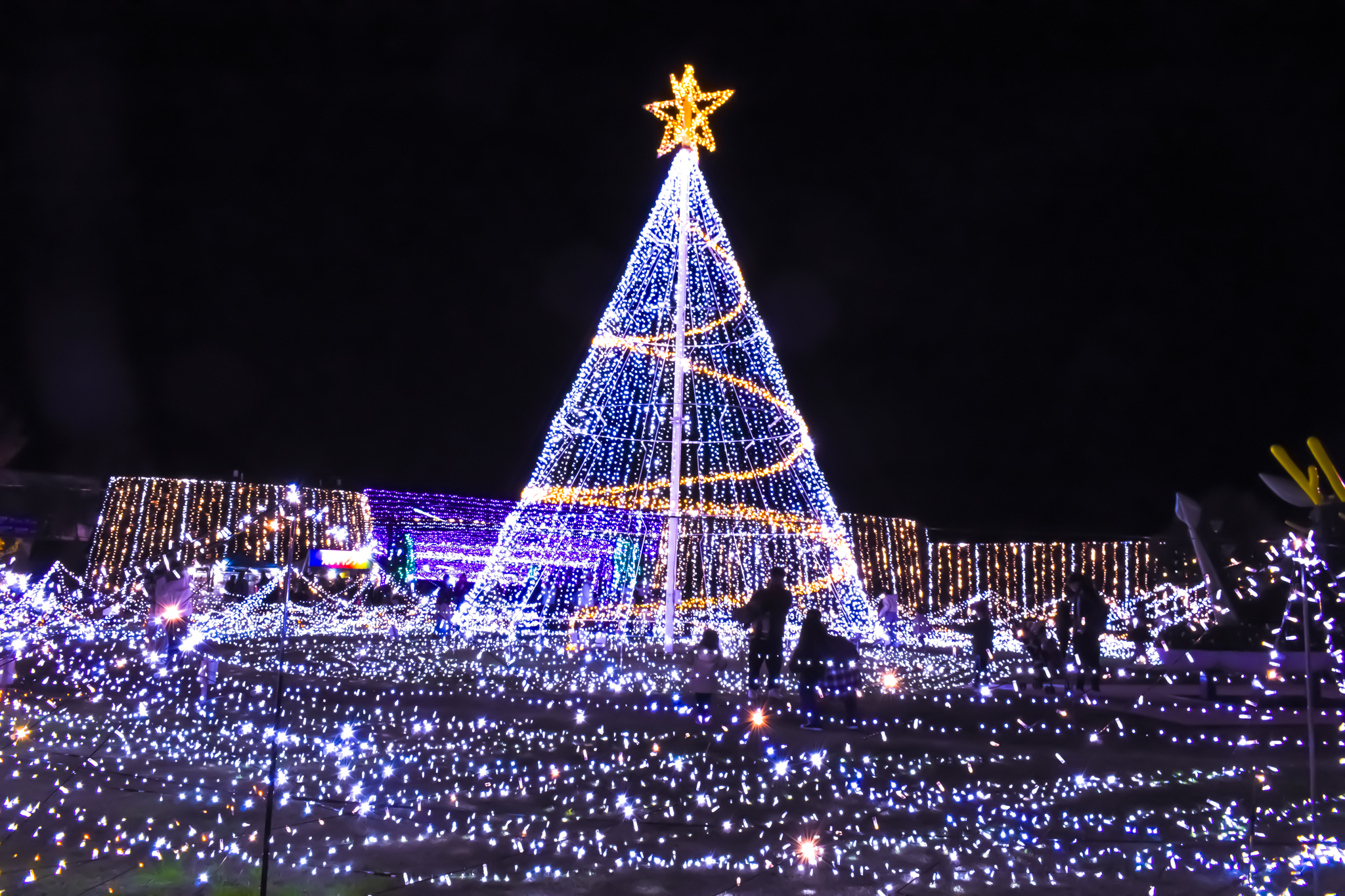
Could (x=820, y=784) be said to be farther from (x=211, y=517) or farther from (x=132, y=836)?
(x=211, y=517)

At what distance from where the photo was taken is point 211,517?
30.0 metres

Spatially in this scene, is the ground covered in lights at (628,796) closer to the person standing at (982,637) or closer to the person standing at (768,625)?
the person standing at (768,625)

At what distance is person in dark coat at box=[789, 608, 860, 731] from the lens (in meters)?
8.53

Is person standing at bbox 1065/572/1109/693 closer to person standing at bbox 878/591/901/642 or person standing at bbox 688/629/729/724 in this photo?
person standing at bbox 688/629/729/724

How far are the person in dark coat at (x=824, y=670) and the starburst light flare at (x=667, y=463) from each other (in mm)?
6619

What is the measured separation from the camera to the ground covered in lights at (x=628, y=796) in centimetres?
421

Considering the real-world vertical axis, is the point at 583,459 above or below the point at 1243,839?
above

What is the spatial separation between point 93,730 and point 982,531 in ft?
93.0

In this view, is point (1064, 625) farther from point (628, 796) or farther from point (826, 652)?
point (628, 796)

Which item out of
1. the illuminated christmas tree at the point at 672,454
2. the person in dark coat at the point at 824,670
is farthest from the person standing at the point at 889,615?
the person in dark coat at the point at 824,670

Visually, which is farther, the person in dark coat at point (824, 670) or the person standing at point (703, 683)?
the person standing at point (703, 683)

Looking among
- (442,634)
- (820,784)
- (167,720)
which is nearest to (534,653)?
(442,634)

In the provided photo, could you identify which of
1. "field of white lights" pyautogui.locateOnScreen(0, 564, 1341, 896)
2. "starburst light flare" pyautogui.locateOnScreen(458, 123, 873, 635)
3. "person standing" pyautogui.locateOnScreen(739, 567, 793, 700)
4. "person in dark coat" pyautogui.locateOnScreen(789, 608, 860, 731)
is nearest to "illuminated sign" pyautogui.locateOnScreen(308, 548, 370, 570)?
"starburst light flare" pyautogui.locateOnScreen(458, 123, 873, 635)

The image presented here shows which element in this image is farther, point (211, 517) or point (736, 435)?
point (211, 517)
